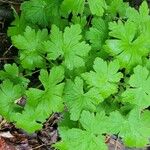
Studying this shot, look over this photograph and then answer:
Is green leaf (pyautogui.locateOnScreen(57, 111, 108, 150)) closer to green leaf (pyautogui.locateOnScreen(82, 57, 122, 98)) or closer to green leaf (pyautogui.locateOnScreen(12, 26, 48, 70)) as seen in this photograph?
Answer: green leaf (pyautogui.locateOnScreen(82, 57, 122, 98))

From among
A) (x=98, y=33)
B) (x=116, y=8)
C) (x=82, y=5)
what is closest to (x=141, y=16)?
(x=116, y=8)

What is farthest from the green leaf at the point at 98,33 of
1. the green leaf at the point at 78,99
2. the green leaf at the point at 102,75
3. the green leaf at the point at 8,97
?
the green leaf at the point at 8,97

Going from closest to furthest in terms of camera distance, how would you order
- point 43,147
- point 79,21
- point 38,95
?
point 38,95
point 79,21
point 43,147

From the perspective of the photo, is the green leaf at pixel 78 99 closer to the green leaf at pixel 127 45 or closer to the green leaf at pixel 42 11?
the green leaf at pixel 127 45

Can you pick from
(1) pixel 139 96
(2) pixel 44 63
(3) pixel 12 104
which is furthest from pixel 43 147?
(1) pixel 139 96

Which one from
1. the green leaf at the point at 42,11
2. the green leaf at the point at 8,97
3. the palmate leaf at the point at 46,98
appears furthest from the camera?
the green leaf at the point at 42,11

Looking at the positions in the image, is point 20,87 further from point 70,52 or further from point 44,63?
point 70,52

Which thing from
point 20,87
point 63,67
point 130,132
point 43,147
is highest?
point 63,67
